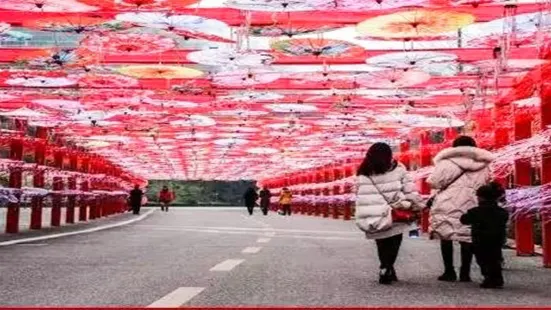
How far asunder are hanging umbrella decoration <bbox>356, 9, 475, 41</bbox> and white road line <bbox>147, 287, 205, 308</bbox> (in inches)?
203

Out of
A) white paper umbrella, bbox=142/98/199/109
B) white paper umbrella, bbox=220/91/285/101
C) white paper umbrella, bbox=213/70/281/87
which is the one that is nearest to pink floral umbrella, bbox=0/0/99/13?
white paper umbrella, bbox=213/70/281/87

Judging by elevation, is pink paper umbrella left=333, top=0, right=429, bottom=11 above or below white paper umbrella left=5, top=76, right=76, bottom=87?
below

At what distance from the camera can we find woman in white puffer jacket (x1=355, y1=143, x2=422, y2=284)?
912 cm

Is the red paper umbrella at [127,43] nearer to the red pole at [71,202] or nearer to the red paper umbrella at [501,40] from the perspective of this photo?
the red paper umbrella at [501,40]

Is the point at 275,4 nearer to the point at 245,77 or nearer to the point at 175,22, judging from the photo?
the point at 175,22

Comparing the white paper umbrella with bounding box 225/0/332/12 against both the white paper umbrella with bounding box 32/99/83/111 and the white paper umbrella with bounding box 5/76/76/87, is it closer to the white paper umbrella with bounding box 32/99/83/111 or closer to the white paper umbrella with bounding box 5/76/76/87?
the white paper umbrella with bounding box 5/76/76/87

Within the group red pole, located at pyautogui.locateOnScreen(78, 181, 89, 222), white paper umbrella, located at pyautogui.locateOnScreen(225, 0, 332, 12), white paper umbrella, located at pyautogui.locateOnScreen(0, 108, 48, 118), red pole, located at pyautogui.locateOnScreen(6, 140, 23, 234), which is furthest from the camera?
red pole, located at pyautogui.locateOnScreen(78, 181, 89, 222)

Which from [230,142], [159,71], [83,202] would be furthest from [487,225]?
[83,202]

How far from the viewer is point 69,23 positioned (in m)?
12.0

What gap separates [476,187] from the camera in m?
9.46

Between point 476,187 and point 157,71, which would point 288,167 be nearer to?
point 157,71

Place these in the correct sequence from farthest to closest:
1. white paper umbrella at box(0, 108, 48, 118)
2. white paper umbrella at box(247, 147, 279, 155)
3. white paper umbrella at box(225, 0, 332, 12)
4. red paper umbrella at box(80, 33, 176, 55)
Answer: white paper umbrella at box(247, 147, 279, 155)
white paper umbrella at box(0, 108, 48, 118)
red paper umbrella at box(80, 33, 176, 55)
white paper umbrella at box(225, 0, 332, 12)

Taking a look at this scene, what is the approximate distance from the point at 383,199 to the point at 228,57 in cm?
565

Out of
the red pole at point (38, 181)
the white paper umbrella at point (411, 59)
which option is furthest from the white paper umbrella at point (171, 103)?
the white paper umbrella at point (411, 59)
